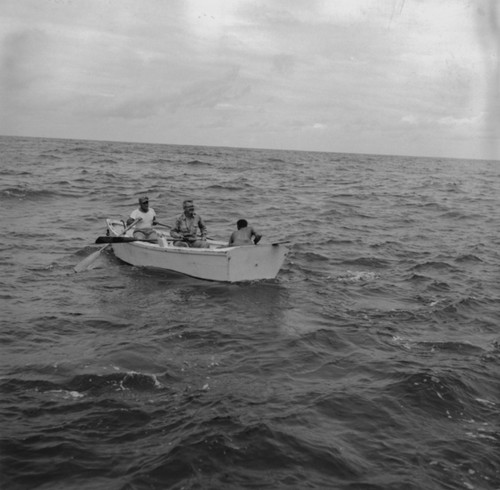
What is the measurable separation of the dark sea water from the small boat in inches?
11.5

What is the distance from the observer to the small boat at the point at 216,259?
1205 centimetres

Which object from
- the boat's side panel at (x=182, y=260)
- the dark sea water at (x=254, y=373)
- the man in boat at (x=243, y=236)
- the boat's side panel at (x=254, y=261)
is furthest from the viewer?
the man in boat at (x=243, y=236)

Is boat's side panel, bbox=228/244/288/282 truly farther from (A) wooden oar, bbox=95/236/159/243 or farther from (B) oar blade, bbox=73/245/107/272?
(B) oar blade, bbox=73/245/107/272

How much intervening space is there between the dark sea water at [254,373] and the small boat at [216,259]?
0.96 ft

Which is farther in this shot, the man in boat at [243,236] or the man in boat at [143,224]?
the man in boat at [143,224]

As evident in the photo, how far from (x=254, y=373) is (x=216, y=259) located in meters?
4.57

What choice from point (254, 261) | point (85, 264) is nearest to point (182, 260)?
point (254, 261)

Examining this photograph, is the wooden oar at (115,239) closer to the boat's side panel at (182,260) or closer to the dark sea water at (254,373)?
the boat's side panel at (182,260)

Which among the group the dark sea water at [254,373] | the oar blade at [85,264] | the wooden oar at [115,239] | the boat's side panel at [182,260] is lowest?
the dark sea water at [254,373]

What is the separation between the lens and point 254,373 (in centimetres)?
798

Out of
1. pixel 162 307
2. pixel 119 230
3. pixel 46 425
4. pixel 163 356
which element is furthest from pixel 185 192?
pixel 46 425

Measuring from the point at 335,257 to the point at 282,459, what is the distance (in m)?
11.1

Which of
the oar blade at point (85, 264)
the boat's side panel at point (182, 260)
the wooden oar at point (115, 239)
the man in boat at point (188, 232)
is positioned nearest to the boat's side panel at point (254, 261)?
the boat's side panel at point (182, 260)

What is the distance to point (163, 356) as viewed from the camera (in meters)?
8.45
